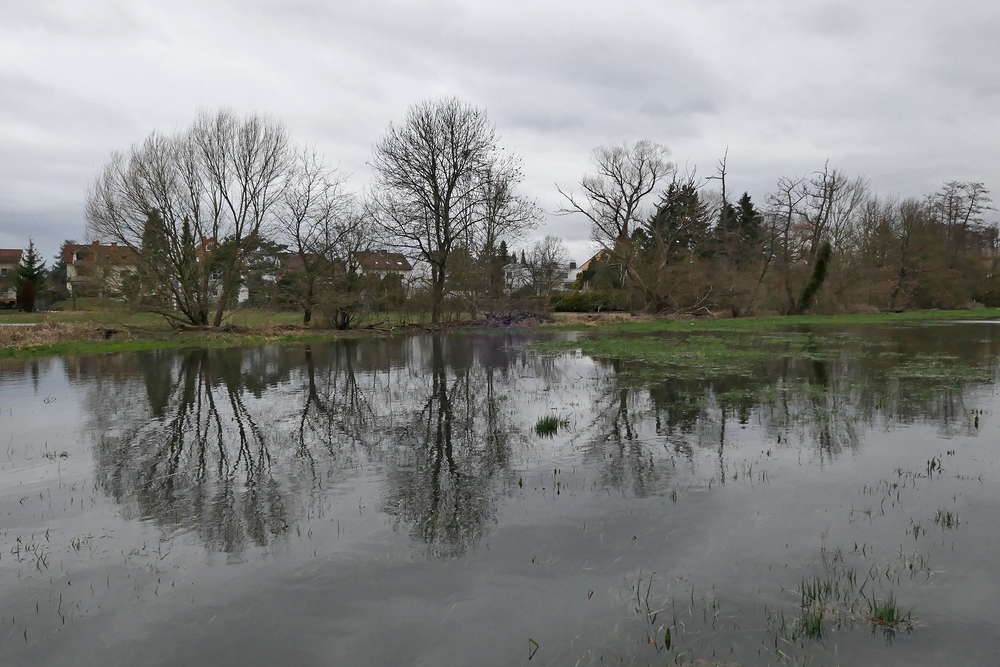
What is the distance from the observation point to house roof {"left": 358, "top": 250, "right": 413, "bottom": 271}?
35250 millimetres

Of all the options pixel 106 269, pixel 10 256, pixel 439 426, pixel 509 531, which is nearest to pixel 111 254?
pixel 106 269

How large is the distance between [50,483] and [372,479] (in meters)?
3.81

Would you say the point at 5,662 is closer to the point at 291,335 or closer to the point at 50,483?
the point at 50,483

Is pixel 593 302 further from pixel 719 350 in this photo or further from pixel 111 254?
pixel 111 254

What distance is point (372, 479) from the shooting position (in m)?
7.14

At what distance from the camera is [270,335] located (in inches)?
1195

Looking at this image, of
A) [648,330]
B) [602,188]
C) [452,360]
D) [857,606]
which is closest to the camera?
[857,606]

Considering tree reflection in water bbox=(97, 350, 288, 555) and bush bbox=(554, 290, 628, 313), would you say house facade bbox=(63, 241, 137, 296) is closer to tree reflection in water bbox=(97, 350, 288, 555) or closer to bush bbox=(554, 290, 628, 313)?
tree reflection in water bbox=(97, 350, 288, 555)

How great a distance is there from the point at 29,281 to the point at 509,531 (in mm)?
67211

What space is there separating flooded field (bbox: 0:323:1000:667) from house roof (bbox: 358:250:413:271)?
77.6 ft

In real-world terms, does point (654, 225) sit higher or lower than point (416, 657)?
higher

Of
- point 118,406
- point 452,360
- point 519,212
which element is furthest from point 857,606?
point 519,212

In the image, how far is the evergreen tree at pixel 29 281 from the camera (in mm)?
56219

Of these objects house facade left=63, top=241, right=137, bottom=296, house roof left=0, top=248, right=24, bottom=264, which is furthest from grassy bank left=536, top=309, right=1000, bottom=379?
house roof left=0, top=248, right=24, bottom=264
